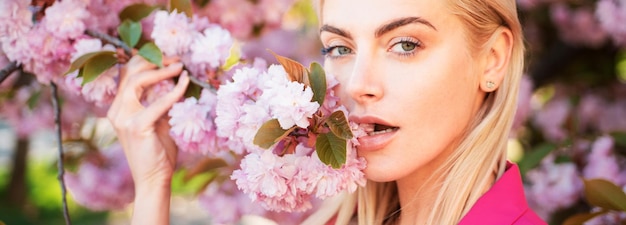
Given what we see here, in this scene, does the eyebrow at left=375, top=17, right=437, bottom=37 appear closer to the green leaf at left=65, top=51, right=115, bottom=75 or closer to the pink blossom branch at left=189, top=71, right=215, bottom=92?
the pink blossom branch at left=189, top=71, right=215, bottom=92

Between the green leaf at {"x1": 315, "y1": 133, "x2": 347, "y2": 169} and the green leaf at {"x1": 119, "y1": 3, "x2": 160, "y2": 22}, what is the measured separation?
2.62 feet

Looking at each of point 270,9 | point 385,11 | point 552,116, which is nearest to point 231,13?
point 270,9

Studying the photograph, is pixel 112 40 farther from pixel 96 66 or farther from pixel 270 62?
pixel 270 62

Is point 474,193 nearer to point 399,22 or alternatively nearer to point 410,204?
point 410,204

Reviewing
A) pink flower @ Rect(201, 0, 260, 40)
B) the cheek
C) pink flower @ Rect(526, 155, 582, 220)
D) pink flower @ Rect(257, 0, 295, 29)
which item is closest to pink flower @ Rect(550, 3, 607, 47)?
pink flower @ Rect(526, 155, 582, 220)

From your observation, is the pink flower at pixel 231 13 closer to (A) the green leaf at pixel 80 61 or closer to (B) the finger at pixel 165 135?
(B) the finger at pixel 165 135

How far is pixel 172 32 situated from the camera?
1983 mm

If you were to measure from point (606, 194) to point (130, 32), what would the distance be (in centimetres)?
119

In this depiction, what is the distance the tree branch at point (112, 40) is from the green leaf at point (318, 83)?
0.66 metres

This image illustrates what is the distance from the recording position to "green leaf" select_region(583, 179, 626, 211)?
1.92m

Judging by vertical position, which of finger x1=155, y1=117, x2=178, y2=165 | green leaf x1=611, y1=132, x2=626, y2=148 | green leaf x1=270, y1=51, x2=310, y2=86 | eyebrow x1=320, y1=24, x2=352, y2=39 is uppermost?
eyebrow x1=320, y1=24, x2=352, y2=39

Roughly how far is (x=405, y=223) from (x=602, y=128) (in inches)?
86.6

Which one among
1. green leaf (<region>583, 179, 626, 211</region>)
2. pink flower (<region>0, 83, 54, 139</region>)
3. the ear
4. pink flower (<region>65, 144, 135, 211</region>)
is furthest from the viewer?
pink flower (<region>0, 83, 54, 139</region>)

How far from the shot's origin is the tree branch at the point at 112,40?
6.77 ft
